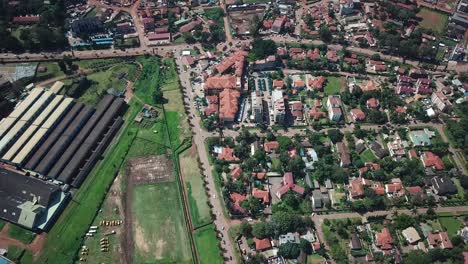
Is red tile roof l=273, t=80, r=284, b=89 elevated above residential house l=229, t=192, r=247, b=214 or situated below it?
above

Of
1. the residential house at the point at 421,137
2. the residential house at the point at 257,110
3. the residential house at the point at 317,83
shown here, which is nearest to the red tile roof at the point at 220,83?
the residential house at the point at 257,110

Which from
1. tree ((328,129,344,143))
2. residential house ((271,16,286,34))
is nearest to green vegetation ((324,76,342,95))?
tree ((328,129,344,143))

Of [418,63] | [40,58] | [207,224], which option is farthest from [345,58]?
[40,58]

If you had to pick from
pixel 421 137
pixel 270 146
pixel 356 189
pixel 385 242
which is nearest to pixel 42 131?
pixel 270 146

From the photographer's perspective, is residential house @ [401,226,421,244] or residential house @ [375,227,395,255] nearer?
residential house @ [375,227,395,255]

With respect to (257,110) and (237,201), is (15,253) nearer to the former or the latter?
(237,201)

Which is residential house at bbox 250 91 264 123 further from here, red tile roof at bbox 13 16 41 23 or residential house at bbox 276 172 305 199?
red tile roof at bbox 13 16 41 23
